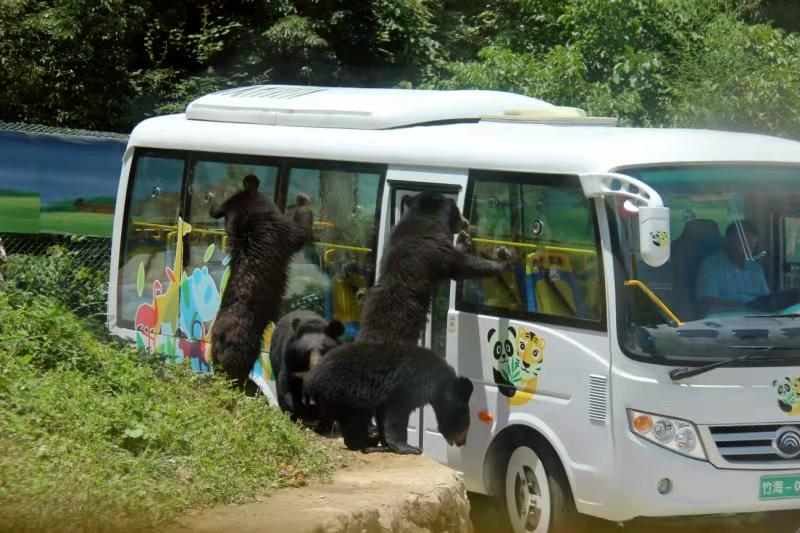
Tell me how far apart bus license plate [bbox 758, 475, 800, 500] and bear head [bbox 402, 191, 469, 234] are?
2.46 metres

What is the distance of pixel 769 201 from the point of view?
806 cm

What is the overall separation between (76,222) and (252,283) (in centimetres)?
546

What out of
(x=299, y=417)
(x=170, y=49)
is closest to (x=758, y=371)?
(x=299, y=417)

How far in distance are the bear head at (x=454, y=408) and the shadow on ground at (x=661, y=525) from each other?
20.6 inches

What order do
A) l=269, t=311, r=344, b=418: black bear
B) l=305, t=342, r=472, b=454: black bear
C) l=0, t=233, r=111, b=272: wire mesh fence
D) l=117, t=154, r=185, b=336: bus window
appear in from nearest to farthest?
l=305, t=342, r=472, b=454: black bear
l=269, t=311, r=344, b=418: black bear
l=117, t=154, r=185, b=336: bus window
l=0, t=233, r=111, b=272: wire mesh fence

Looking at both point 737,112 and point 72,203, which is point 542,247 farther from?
point 72,203

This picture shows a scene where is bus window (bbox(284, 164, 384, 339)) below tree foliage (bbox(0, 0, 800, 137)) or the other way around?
below

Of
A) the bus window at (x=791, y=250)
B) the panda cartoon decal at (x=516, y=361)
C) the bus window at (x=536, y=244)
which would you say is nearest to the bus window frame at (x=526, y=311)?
the bus window at (x=536, y=244)

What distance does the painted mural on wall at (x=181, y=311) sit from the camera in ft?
33.7

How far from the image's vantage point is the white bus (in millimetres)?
7195

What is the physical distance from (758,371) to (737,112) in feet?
24.0

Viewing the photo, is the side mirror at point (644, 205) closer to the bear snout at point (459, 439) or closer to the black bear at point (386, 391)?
the black bear at point (386, 391)

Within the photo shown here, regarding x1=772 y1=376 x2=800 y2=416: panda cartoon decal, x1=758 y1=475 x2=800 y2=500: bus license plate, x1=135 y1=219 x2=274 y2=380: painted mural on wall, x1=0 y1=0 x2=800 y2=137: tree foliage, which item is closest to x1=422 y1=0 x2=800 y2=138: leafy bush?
x1=0 y1=0 x2=800 y2=137: tree foliage

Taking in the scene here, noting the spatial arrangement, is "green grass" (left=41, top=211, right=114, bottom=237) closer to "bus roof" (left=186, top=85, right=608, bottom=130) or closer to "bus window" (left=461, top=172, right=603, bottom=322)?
"bus roof" (left=186, top=85, right=608, bottom=130)
